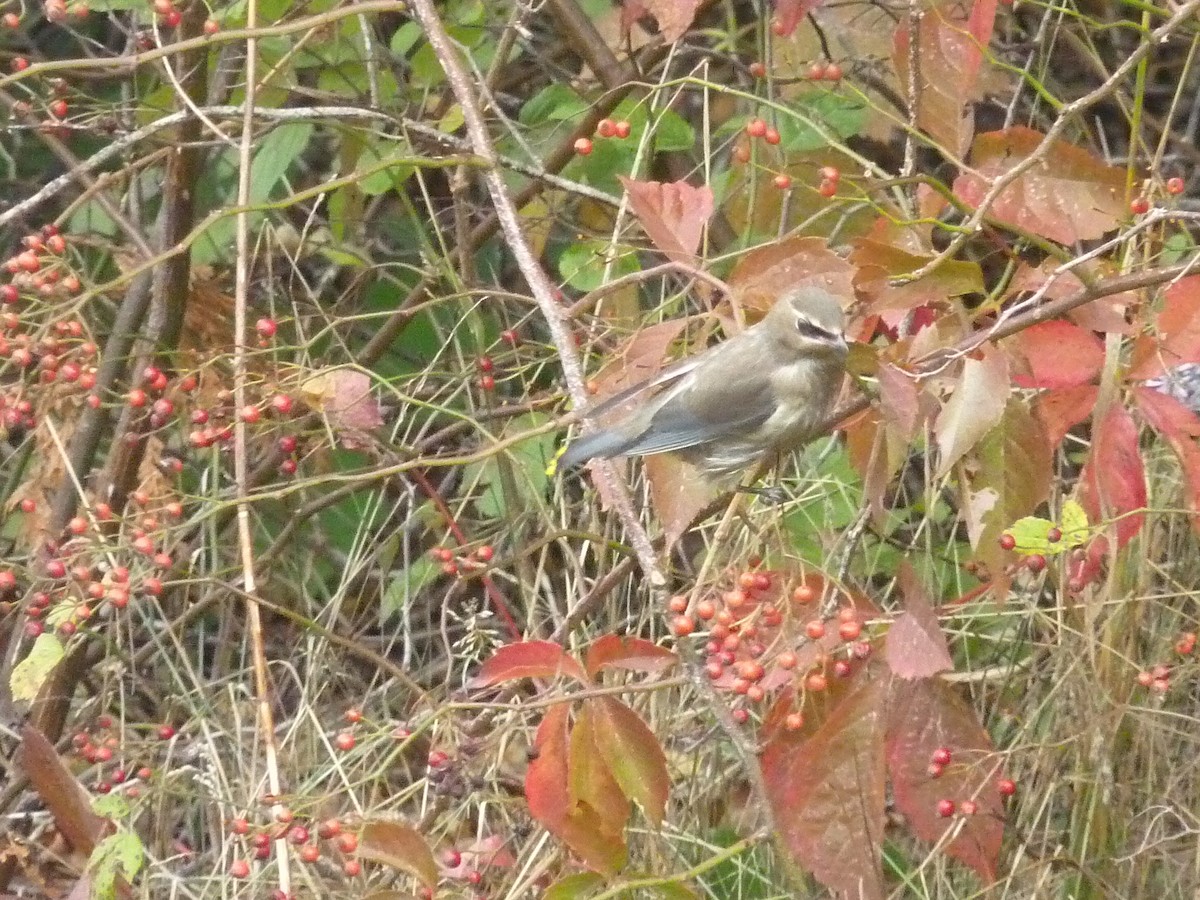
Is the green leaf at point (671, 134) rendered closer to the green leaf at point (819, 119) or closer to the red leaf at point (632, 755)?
the green leaf at point (819, 119)

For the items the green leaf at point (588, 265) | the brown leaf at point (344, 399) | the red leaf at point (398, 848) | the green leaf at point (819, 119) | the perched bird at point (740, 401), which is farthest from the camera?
the green leaf at point (819, 119)

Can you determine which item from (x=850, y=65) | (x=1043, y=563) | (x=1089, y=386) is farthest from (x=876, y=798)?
(x=850, y=65)

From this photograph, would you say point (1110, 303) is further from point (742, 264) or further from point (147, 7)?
point (147, 7)

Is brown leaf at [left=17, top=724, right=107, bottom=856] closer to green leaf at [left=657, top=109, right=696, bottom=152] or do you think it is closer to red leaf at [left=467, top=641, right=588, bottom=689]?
red leaf at [left=467, top=641, right=588, bottom=689]

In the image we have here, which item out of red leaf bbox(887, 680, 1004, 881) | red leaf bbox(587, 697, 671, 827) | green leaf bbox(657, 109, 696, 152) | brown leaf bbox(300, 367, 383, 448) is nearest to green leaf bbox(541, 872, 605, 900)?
red leaf bbox(587, 697, 671, 827)

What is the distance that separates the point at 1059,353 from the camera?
6.13 ft

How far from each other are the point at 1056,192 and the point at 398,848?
117cm

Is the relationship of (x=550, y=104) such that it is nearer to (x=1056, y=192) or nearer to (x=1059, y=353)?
(x=1056, y=192)

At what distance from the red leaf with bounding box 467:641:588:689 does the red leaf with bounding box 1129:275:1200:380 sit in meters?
0.79

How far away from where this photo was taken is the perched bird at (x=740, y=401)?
6.78 ft

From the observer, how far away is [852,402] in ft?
6.40

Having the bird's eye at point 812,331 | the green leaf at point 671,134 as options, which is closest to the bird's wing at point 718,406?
the bird's eye at point 812,331

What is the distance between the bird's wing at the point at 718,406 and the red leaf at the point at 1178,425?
555 millimetres

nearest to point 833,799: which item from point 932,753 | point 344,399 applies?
point 932,753
